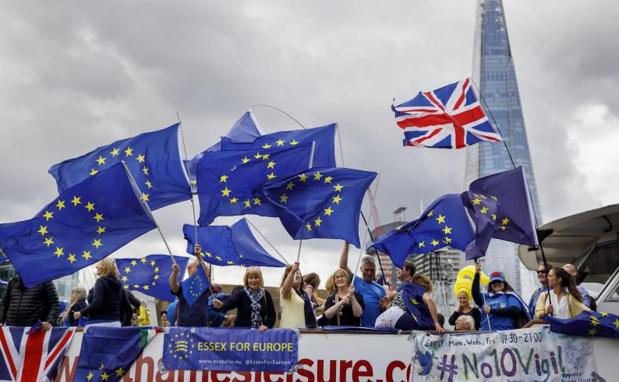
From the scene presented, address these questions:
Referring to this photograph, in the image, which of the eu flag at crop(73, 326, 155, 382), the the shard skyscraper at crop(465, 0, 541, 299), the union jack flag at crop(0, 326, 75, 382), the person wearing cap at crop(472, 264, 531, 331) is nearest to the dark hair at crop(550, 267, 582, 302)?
the person wearing cap at crop(472, 264, 531, 331)

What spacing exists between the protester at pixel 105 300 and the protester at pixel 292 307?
6.50 ft

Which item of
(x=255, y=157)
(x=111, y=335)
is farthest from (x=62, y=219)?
(x=255, y=157)

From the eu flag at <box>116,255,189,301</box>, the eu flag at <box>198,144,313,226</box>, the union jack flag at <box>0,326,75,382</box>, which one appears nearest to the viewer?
the union jack flag at <box>0,326,75,382</box>

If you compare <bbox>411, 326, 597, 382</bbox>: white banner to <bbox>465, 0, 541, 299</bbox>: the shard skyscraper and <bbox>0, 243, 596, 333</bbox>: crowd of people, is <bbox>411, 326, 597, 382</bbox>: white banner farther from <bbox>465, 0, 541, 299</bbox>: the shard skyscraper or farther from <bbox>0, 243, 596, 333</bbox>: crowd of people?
<bbox>465, 0, 541, 299</bbox>: the shard skyscraper

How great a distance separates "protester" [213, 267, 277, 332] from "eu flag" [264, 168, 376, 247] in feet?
4.51

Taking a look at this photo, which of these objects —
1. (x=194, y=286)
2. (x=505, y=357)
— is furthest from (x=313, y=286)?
(x=505, y=357)

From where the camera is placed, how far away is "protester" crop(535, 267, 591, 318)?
23.5ft

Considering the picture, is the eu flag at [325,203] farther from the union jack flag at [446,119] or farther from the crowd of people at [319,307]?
the union jack flag at [446,119]

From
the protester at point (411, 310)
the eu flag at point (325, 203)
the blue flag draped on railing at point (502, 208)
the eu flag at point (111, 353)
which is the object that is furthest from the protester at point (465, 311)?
the eu flag at point (111, 353)

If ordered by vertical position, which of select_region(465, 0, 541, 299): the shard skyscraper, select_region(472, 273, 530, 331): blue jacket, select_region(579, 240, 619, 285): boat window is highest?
select_region(465, 0, 541, 299): the shard skyscraper

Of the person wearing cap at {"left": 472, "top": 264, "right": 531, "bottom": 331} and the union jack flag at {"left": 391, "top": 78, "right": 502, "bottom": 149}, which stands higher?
the union jack flag at {"left": 391, "top": 78, "right": 502, "bottom": 149}

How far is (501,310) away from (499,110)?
171491mm

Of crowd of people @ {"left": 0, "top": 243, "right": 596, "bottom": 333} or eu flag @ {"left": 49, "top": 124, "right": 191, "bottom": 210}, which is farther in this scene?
eu flag @ {"left": 49, "top": 124, "right": 191, "bottom": 210}

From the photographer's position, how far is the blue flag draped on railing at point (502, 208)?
340 inches
